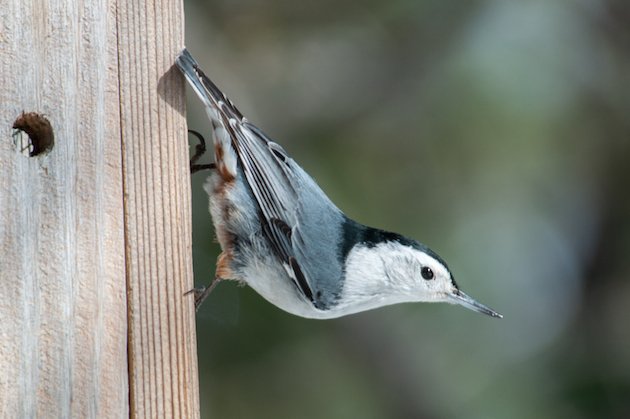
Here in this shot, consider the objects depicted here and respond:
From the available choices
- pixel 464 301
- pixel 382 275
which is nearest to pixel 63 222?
pixel 382 275

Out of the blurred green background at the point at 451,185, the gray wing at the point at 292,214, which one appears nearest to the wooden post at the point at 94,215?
the gray wing at the point at 292,214

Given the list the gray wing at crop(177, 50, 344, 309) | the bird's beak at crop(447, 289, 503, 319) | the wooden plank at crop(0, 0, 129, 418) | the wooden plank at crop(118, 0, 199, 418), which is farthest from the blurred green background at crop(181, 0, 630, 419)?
the wooden plank at crop(0, 0, 129, 418)

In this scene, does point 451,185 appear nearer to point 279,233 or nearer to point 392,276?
point 392,276

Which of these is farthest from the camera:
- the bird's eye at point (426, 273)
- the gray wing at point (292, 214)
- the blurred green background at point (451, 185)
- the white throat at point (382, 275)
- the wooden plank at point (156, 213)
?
the blurred green background at point (451, 185)

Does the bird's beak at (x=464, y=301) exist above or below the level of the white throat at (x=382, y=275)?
below

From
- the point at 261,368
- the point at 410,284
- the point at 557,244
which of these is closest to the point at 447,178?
the point at 557,244

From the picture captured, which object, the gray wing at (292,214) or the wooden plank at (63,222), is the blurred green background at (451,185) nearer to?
the gray wing at (292,214)
